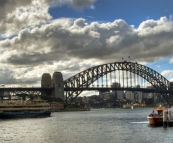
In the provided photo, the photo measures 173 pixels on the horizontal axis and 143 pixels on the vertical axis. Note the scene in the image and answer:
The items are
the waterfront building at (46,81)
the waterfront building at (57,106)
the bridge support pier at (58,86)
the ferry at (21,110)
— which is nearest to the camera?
the ferry at (21,110)

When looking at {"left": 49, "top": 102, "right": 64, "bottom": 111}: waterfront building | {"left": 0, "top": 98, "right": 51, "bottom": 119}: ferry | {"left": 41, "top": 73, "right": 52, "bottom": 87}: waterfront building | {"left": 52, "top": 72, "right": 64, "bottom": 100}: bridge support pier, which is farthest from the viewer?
{"left": 41, "top": 73, "right": 52, "bottom": 87}: waterfront building

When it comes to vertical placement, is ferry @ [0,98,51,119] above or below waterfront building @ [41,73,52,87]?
below

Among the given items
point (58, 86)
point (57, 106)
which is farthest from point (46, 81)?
point (57, 106)

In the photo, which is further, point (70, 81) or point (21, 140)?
point (70, 81)

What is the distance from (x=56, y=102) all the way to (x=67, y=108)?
38.6 feet

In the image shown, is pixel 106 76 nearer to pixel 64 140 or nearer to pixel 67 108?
pixel 67 108

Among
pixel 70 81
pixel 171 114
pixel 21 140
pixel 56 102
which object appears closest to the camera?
pixel 21 140

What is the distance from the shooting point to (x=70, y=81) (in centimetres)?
19738

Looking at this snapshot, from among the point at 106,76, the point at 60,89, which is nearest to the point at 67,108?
the point at 60,89

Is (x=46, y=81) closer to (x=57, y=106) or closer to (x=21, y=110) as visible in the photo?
(x=57, y=106)

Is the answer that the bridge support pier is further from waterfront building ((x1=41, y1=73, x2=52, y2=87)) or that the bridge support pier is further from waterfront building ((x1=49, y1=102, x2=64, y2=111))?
waterfront building ((x1=41, y1=73, x2=52, y2=87))

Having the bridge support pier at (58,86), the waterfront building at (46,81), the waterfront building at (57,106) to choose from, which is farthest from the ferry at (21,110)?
the waterfront building at (46,81)

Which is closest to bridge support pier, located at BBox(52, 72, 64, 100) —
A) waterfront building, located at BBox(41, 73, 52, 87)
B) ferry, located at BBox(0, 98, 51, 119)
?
waterfront building, located at BBox(41, 73, 52, 87)

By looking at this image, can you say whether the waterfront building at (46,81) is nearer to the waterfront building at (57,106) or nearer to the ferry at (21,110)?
the waterfront building at (57,106)
